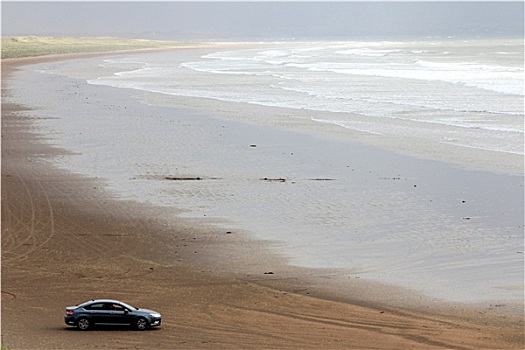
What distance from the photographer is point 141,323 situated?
17.3m

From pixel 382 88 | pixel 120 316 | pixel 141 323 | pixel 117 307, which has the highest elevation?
pixel 117 307

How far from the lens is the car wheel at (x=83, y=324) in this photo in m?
17.3

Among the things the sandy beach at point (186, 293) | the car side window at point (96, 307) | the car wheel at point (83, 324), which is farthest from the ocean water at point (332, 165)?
the car wheel at point (83, 324)

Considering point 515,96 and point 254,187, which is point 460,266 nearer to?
point 254,187

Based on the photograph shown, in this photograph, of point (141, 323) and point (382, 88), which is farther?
point (382, 88)

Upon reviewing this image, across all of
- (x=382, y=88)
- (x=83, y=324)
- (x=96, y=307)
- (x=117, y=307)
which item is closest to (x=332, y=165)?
(x=117, y=307)

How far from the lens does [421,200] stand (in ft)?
90.4

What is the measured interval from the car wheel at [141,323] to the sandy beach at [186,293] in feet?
0.43

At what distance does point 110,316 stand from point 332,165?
55.6ft

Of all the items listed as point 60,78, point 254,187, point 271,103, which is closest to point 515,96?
point 271,103

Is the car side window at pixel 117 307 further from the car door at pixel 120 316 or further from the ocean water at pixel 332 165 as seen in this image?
the ocean water at pixel 332 165

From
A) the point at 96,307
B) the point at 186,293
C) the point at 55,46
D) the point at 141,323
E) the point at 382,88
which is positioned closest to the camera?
the point at 141,323

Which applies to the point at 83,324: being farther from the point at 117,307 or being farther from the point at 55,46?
the point at 55,46

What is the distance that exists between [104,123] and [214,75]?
3232cm
